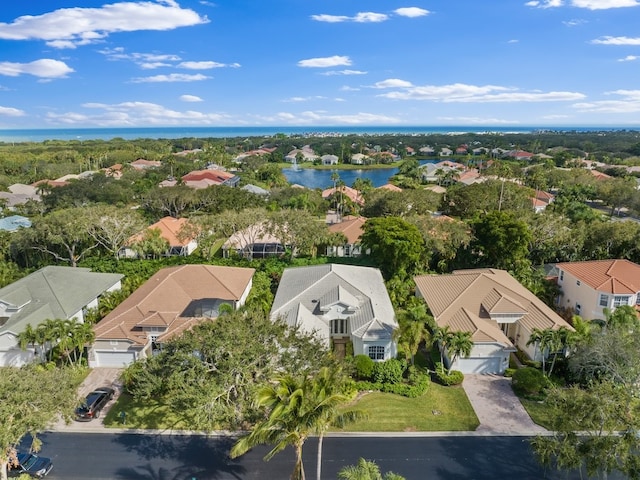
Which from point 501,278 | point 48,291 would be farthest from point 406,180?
point 48,291

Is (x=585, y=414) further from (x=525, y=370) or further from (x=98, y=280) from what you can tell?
(x=98, y=280)

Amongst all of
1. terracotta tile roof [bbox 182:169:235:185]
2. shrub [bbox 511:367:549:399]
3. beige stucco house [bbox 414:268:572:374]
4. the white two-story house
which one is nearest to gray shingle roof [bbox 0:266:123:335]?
beige stucco house [bbox 414:268:572:374]

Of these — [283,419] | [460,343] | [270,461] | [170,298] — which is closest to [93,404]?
[170,298]

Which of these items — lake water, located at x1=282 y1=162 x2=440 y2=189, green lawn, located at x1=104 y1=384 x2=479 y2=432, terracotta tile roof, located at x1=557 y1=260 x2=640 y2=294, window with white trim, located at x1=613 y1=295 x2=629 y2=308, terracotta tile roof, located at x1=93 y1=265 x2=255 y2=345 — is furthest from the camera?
lake water, located at x1=282 y1=162 x2=440 y2=189

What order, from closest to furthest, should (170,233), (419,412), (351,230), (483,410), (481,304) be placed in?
(419,412)
(483,410)
(481,304)
(170,233)
(351,230)

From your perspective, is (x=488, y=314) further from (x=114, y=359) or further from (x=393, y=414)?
(x=114, y=359)

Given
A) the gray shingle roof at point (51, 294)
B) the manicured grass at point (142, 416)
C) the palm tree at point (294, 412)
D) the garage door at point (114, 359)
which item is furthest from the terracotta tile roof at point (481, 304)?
the gray shingle roof at point (51, 294)

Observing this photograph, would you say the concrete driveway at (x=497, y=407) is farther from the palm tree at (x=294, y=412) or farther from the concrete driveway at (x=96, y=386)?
the concrete driveway at (x=96, y=386)

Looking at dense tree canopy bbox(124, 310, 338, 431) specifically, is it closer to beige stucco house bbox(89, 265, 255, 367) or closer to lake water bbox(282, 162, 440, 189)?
beige stucco house bbox(89, 265, 255, 367)
